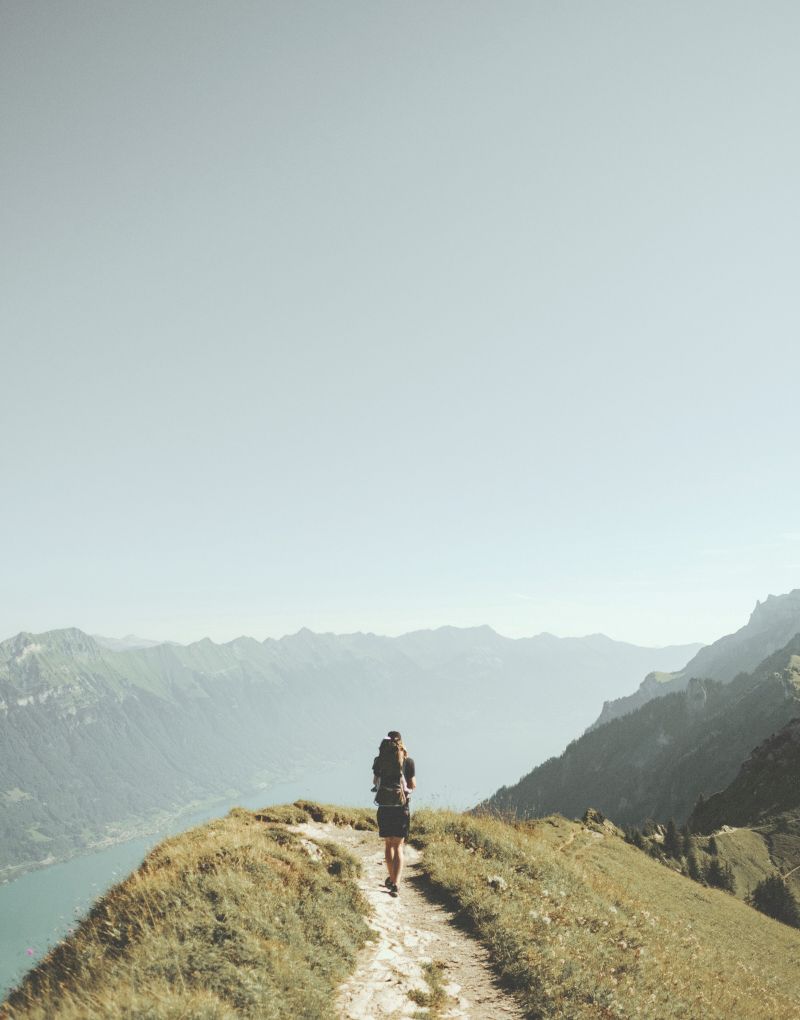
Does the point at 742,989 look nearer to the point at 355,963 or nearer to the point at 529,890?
the point at 529,890

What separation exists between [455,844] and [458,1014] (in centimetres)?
941

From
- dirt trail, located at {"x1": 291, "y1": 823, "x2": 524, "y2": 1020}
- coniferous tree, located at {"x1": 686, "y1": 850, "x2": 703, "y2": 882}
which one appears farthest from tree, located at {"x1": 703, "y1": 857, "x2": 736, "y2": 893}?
dirt trail, located at {"x1": 291, "y1": 823, "x2": 524, "y2": 1020}

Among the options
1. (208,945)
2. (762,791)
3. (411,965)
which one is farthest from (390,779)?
(762,791)

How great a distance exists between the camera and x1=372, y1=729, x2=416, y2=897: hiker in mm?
14820

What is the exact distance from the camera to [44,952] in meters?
11.3

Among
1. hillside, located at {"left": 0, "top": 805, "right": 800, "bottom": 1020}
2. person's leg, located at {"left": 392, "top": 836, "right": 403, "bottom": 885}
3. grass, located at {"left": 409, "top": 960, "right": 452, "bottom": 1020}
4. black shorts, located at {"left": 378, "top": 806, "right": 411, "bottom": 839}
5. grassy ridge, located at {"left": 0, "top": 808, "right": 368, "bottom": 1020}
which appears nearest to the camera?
grassy ridge, located at {"left": 0, "top": 808, "right": 368, "bottom": 1020}

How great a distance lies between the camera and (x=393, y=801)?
14.9m

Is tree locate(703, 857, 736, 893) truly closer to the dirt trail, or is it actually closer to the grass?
the dirt trail

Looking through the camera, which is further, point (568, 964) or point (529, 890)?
point (529, 890)

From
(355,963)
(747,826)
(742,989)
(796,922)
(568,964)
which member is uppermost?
(355,963)

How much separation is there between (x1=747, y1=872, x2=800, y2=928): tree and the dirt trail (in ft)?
202

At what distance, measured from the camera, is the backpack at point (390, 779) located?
1486 cm

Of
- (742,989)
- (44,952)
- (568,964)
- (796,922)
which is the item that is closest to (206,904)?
(44,952)

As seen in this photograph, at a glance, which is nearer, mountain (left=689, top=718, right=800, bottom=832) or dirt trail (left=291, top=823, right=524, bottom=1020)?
dirt trail (left=291, top=823, right=524, bottom=1020)
